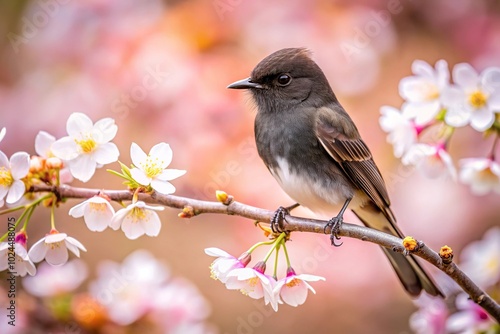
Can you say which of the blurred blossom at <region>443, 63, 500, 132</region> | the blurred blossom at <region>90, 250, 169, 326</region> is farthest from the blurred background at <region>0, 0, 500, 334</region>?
the blurred blossom at <region>443, 63, 500, 132</region>

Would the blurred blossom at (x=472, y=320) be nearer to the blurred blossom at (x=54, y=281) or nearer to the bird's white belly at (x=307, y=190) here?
the bird's white belly at (x=307, y=190)

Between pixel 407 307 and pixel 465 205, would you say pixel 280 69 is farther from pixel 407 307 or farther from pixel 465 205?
pixel 407 307

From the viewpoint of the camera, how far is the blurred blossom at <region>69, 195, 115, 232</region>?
5.04 ft

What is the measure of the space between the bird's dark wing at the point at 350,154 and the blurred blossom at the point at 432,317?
35 cm

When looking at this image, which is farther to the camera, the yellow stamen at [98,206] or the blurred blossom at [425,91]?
the blurred blossom at [425,91]

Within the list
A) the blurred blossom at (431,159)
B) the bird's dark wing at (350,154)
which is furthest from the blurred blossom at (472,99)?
the bird's dark wing at (350,154)

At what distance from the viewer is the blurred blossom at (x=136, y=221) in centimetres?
154

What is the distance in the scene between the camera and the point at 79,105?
3041mm

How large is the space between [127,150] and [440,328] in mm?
1953

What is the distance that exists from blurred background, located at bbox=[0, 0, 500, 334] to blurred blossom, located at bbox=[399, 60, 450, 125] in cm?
93

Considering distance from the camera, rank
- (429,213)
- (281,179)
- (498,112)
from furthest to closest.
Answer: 1. (429,213)
2. (281,179)
3. (498,112)

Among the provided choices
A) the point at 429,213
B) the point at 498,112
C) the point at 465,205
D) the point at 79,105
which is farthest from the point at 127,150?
the point at 498,112

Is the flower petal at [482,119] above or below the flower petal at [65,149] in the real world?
above

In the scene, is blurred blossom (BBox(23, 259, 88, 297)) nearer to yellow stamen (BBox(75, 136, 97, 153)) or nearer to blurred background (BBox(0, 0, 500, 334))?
blurred background (BBox(0, 0, 500, 334))
